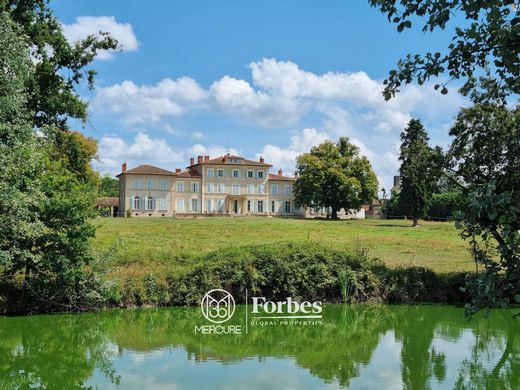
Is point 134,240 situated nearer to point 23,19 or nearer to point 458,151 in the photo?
point 23,19

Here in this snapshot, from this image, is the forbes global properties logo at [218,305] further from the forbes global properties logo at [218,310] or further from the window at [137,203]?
the window at [137,203]

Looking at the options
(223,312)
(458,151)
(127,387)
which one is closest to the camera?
(127,387)

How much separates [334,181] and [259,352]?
43.4 m

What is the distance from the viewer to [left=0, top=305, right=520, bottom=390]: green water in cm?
849

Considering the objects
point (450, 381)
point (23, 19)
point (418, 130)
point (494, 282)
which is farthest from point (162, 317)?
point (418, 130)

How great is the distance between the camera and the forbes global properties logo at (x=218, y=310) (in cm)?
1291

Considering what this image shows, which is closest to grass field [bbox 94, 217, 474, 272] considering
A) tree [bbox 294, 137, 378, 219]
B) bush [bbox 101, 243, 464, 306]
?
bush [bbox 101, 243, 464, 306]

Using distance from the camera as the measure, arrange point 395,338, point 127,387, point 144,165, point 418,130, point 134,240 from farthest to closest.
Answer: point 144,165 < point 418,130 < point 134,240 < point 395,338 < point 127,387

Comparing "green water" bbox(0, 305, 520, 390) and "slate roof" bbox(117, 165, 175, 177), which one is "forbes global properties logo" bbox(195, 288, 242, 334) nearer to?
"green water" bbox(0, 305, 520, 390)

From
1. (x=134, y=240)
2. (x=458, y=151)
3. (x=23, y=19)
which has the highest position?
(x=23, y=19)

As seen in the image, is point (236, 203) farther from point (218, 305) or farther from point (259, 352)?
point (259, 352)

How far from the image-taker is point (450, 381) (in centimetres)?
851

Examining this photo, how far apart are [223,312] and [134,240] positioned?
1060 centimetres

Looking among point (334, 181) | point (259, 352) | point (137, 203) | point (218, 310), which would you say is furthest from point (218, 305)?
point (137, 203)
